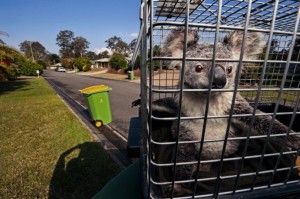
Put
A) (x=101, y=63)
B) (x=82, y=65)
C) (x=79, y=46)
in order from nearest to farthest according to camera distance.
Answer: (x=82, y=65)
(x=101, y=63)
(x=79, y=46)

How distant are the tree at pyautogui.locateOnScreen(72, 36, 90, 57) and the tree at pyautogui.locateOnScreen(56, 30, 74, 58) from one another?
6.61 feet

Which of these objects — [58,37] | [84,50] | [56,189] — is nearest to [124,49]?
[84,50]

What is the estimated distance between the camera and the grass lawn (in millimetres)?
2926

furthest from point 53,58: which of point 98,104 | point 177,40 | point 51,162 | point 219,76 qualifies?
point 219,76

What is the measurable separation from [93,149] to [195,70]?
10.8ft

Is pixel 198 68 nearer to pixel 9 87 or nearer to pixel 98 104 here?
pixel 98 104

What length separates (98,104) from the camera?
5.77m

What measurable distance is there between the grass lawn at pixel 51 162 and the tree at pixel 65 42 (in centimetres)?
9033

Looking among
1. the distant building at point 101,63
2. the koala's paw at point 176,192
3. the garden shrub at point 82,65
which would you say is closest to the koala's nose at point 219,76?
the koala's paw at point 176,192

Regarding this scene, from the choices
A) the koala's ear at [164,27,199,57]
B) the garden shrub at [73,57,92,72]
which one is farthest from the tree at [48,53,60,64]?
the koala's ear at [164,27,199,57]

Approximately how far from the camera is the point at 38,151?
415cm

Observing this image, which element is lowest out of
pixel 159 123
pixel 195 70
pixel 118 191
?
pixel 118 191

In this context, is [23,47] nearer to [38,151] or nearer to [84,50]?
[84,50]

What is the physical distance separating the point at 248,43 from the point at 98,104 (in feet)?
16.2
